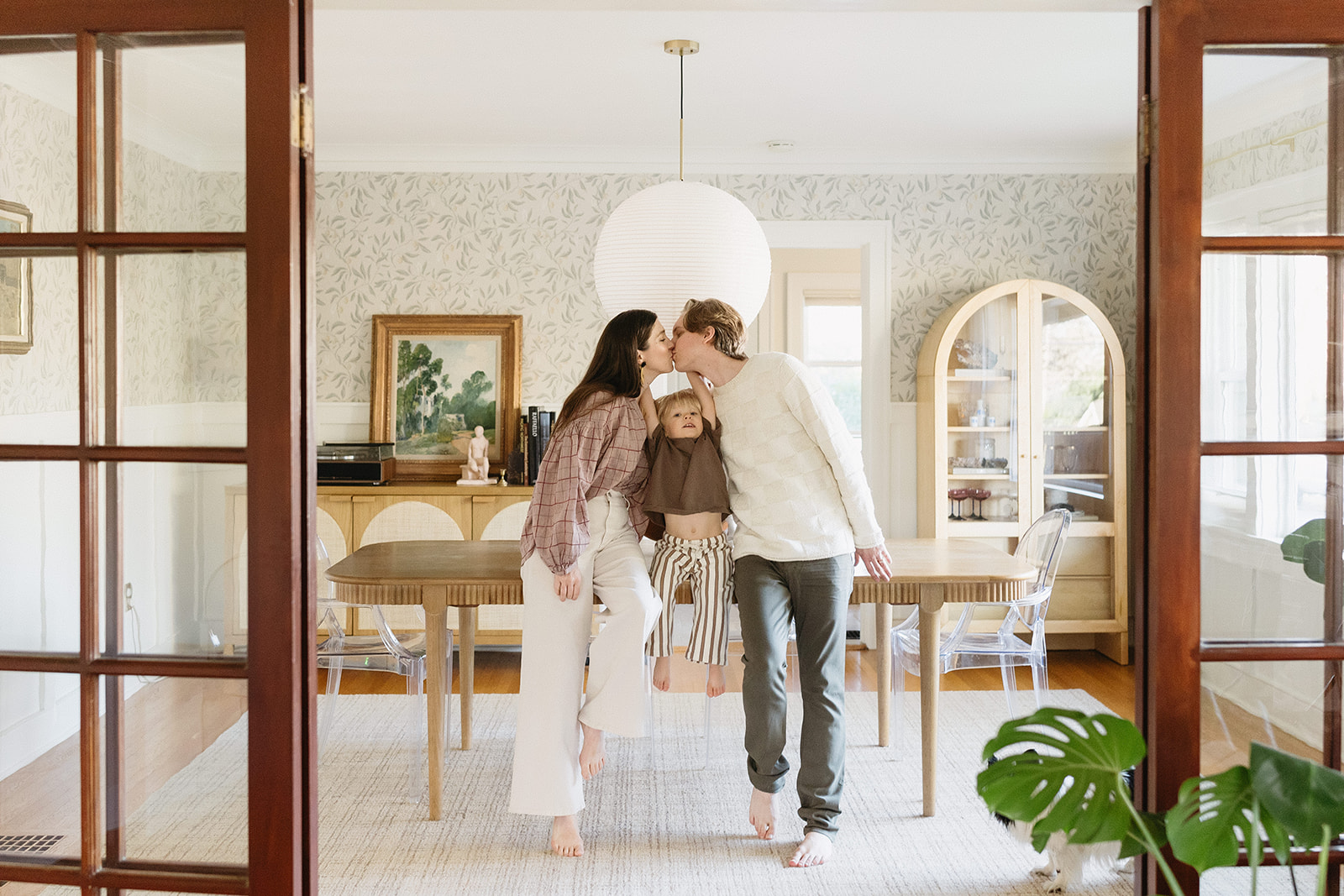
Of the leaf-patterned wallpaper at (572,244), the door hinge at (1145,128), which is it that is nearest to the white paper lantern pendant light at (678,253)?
the door hinge at (1145,128)

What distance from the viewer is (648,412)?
9.07ft

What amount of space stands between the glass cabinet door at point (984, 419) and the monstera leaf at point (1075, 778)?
11.0 feet

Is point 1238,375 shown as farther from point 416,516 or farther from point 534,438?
point 416,516

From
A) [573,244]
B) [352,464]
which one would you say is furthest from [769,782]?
[573,244]

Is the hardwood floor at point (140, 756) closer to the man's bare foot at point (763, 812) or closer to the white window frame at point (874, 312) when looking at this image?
the man's bare foot at point (763, 812)

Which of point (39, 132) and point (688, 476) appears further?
point (688, 476)

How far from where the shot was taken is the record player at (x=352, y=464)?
4703 millimetres

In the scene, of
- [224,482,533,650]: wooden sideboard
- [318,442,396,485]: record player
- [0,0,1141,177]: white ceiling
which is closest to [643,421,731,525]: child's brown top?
[0,0,1141,177]: white ceiling

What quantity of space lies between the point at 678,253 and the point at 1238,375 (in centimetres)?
163

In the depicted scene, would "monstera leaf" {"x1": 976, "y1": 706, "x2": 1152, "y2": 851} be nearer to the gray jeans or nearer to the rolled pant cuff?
the gray jeans

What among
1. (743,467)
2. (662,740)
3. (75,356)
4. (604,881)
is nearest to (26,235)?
(75,356)

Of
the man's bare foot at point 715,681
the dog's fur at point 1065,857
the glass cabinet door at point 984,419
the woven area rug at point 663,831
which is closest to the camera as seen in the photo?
the dog's fur at point 1065,857

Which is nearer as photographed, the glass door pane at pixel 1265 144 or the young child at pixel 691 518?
the glass door pane at pixel 1265 144

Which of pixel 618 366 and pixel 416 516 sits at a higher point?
pixel 618 366
